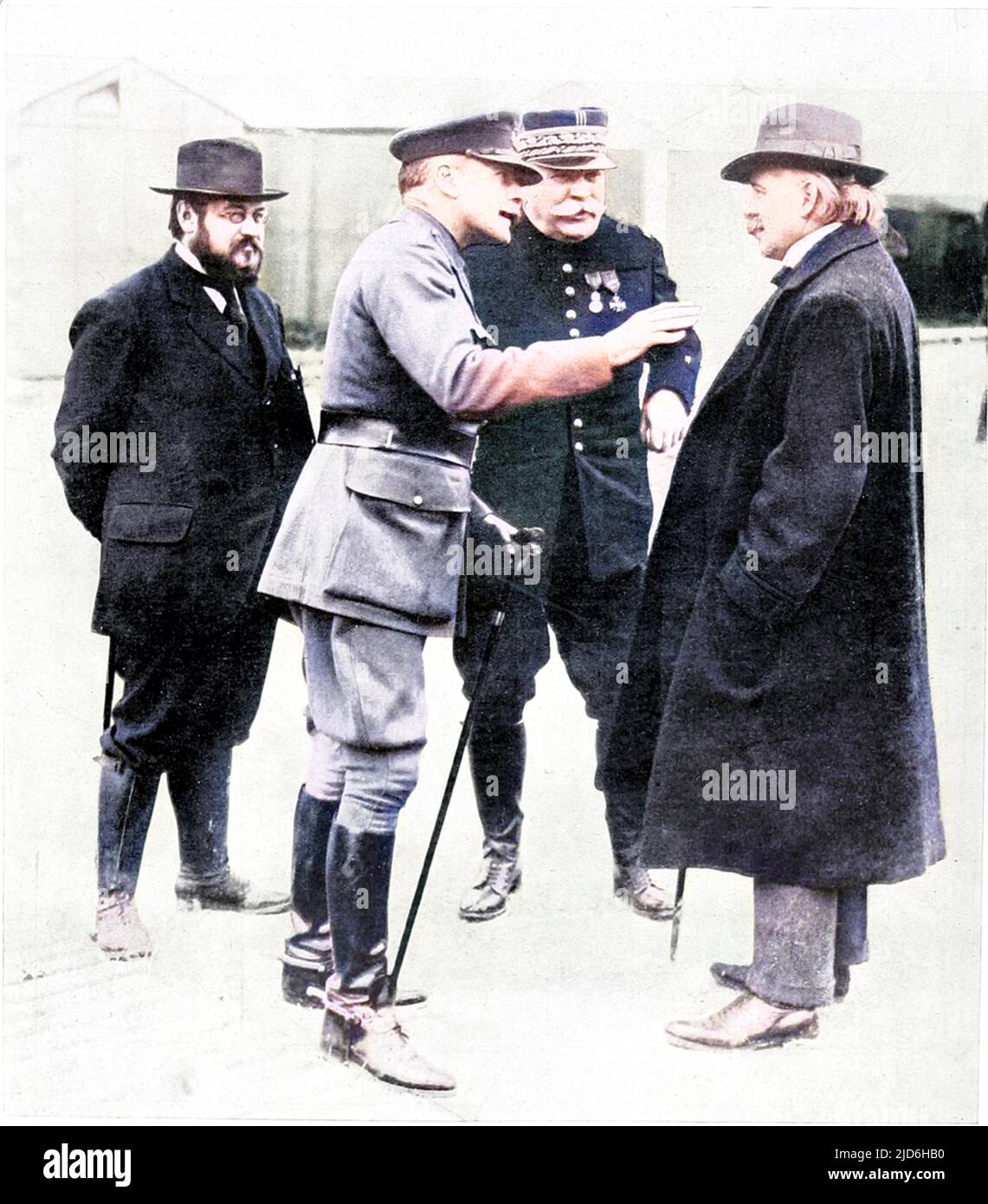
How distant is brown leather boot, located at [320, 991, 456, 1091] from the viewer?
4895mm

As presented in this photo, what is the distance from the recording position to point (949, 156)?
17.4ft

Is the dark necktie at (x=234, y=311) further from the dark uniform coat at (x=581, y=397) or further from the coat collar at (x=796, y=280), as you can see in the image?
the coat collar at (x=796, y=280)

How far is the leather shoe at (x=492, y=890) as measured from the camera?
5324 mm

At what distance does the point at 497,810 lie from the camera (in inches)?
210

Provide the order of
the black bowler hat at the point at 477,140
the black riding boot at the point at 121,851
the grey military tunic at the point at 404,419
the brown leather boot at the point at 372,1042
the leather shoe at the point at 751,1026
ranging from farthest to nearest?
the black riding boot at the point at 121,851 < the leather shoe at the point at 751,1026 < the brown leather boot at the point at 372,1042 < the black bowler hat at the point at 477,140 < the grey military tunic at the point at 404,419

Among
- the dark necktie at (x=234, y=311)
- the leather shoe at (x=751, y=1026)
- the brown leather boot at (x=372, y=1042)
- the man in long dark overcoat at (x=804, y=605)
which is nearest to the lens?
the man in long dark overcoat at (x=804, y=605)

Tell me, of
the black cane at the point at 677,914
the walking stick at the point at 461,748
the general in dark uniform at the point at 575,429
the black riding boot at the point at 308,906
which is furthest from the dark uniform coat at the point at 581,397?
the black riding boot at the point at 308,906

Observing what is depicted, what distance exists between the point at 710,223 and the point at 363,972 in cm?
248

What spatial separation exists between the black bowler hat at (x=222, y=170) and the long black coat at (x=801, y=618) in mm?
1562

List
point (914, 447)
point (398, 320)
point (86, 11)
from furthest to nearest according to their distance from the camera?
point (86, 11)
point (914, 447)
point (398, 320)

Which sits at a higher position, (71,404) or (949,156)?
(949,156)

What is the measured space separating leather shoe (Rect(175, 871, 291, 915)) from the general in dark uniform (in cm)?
90
